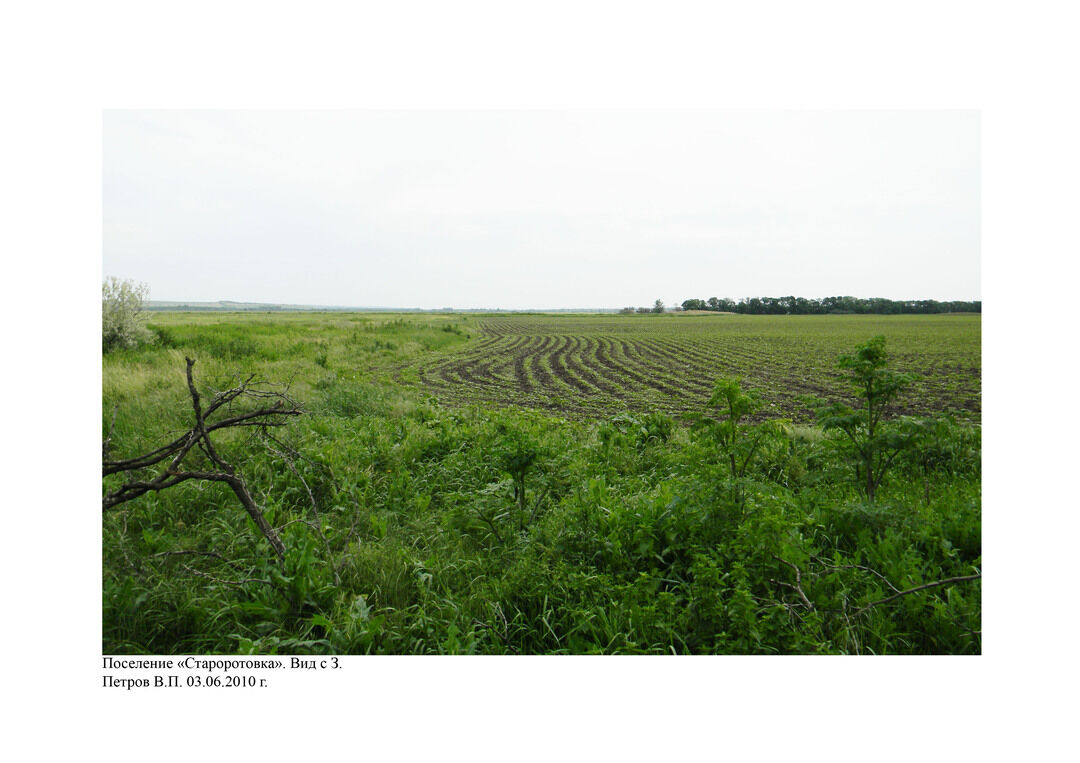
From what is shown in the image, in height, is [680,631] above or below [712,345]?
below

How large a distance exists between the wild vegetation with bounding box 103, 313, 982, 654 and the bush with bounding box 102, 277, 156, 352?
382 centimetres

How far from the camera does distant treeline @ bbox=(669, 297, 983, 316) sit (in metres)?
5.77

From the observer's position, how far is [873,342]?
3.00 metres

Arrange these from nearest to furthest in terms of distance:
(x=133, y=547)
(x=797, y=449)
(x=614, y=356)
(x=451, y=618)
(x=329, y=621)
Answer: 1. (x=329, y=621)
2. (x=451, y=618)
3. (x=133, y=547)
4. (x=797, y=449)
5. (x=614, y=356)

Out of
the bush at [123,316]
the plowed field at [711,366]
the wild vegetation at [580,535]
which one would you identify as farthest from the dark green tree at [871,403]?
the bush at [123,316]

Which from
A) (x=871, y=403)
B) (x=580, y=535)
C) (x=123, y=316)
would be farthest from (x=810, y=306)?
(x=123, y=316)

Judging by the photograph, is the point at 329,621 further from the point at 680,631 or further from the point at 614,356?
the point at 614,356

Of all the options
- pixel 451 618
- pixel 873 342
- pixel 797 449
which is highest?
Answer: pixel 873 342

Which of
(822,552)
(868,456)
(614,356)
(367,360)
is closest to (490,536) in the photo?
(822,552)

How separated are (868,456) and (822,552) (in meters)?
0.81

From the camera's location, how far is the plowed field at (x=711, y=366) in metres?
5.60

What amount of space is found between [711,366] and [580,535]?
9.09 meters

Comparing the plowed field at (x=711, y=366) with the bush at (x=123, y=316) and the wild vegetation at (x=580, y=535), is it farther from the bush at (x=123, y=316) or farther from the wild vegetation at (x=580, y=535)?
the bush at (x=123, y=316)
